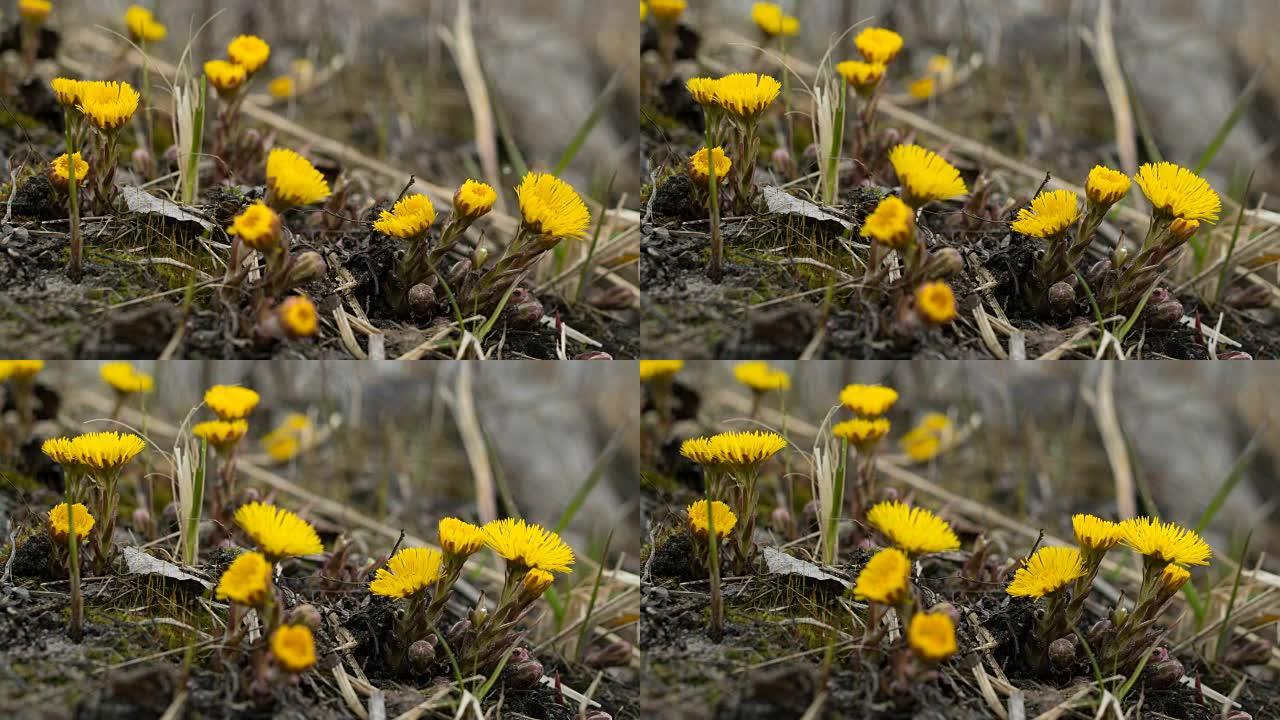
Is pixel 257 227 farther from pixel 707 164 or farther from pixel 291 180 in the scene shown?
pixel 707 164

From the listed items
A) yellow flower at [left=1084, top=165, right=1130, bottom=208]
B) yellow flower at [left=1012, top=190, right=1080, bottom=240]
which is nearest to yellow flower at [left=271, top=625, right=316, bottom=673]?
yellow flower at [left=1012, top=190, right=1080, bottom=240]

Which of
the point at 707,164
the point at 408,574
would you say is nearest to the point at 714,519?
the point at 408,574

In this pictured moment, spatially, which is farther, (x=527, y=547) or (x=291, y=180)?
(x=527, y=547)

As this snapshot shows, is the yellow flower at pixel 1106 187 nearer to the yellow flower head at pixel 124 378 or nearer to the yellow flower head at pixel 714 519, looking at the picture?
the yellow flower head at pixel 714 519

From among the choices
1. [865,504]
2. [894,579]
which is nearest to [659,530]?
[865,504]

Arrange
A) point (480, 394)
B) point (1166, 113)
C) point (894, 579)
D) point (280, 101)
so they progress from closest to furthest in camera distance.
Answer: point (894, 579), point (280, 101), point (1166, 113), point (480, 394)

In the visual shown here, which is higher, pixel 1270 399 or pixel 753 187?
pixel 753 187

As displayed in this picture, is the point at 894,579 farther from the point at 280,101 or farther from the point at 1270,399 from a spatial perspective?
the point at 1270,399

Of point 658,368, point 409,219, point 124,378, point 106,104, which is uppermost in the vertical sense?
point 106,104
